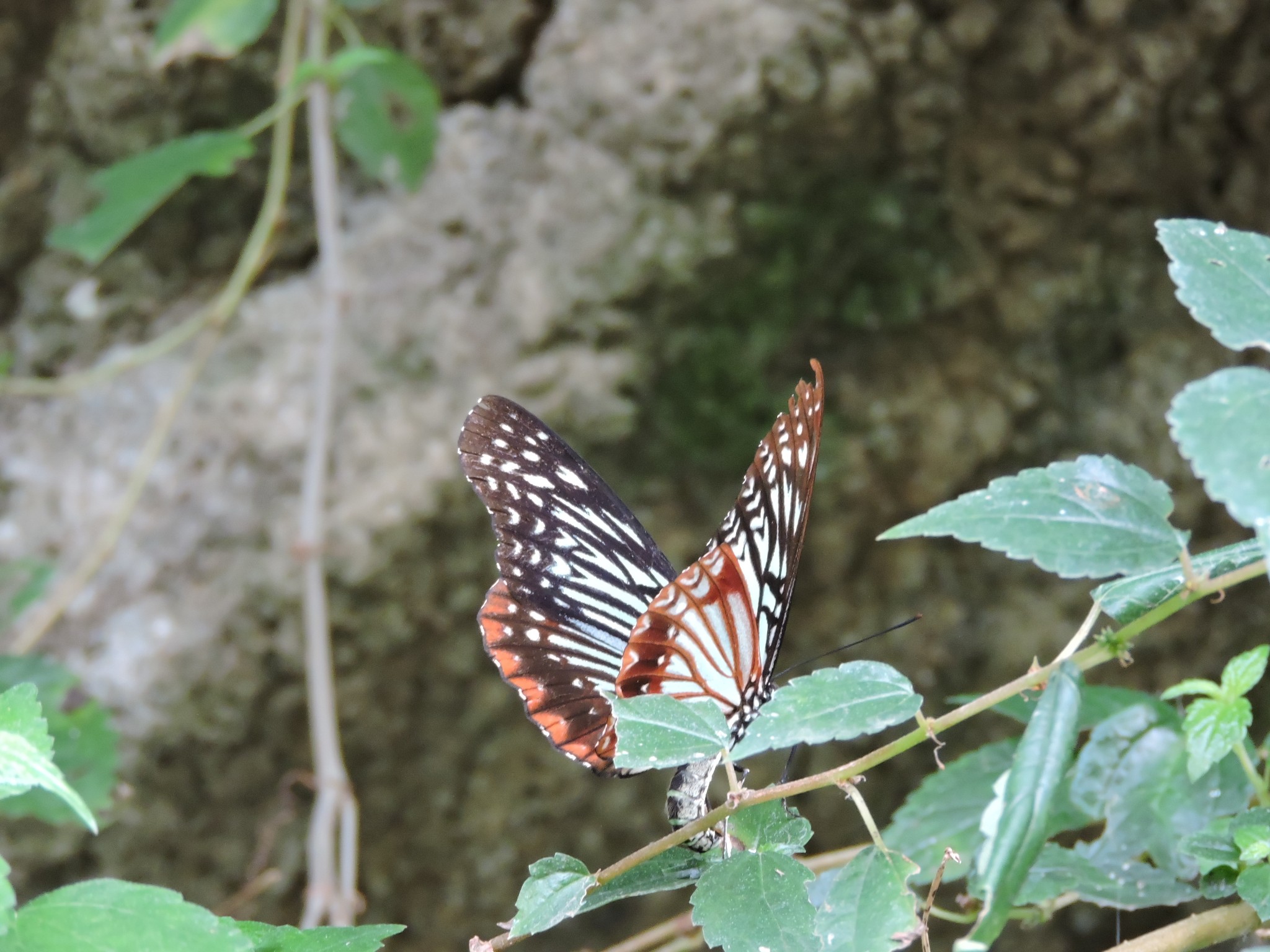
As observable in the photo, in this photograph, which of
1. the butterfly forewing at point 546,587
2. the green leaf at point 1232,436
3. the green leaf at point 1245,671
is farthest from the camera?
the butterfly forewing at point 546,587

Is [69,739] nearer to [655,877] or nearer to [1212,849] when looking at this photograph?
[655,877]

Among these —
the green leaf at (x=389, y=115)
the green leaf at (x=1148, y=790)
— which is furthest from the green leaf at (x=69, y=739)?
the green leaf at (x=1148, y=790)

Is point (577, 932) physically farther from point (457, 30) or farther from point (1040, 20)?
point (1040, 20)

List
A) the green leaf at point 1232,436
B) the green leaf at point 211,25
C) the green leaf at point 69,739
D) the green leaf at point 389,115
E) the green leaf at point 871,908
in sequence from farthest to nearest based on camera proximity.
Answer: the green leaf at point 389,115 < the green leaf at point 211,25 < the green leaf at point 69,739 < the green leaf at point 871,908 < the green leaf at point 1232,436

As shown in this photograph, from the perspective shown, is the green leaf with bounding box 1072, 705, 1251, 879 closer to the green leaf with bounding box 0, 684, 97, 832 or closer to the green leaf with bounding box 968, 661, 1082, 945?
the green leaf with bounding box 968, 661, 1082, 945

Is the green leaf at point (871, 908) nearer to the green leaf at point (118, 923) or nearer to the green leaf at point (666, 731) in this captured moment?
the green leaf at point (666, 731)

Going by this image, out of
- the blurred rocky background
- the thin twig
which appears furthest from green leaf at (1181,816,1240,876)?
the blurred rocky background

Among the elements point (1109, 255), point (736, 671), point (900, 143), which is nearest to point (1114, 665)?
point (1109, 255)
